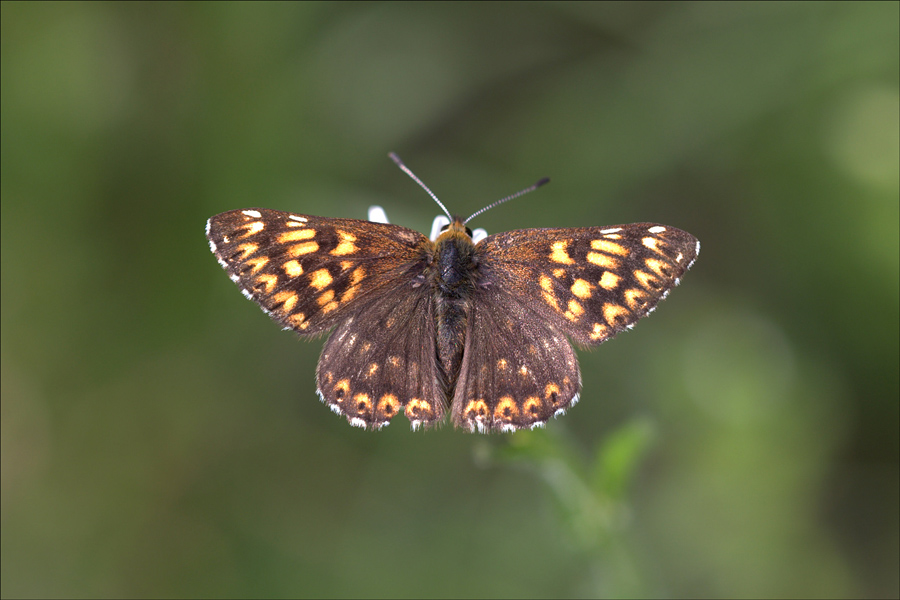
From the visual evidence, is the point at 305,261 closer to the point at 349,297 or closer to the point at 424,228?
the point at 349,297

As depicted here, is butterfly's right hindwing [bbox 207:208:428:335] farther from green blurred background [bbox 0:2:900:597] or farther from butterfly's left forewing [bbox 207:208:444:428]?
green blurred background [bbox 0:2:900:597]

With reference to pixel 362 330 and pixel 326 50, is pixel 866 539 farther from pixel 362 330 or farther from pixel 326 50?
pixel 326 50

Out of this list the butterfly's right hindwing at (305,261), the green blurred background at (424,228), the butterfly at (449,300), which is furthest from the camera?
the green blurred background at (424,228)

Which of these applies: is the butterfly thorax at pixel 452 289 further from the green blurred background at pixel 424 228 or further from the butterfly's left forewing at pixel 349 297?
the green blurred background at pixel 424 228

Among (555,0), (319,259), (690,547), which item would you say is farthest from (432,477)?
(555,0)

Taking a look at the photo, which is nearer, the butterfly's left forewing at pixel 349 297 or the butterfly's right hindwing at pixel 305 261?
the butterfly's left forewing at pixel 349 297

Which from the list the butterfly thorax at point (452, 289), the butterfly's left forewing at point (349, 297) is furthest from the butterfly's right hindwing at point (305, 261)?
the butterfly thorax at point (452, 289)

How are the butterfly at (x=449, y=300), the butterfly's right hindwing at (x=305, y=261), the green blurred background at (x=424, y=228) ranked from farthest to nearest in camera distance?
the green blurred background at (x=424, y=228)
the butterfly's right hindwing at (x=305, y=261)
the butterfly at (x=449, y=300)

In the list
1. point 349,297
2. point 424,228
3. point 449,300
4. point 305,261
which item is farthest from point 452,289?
point 424,228
